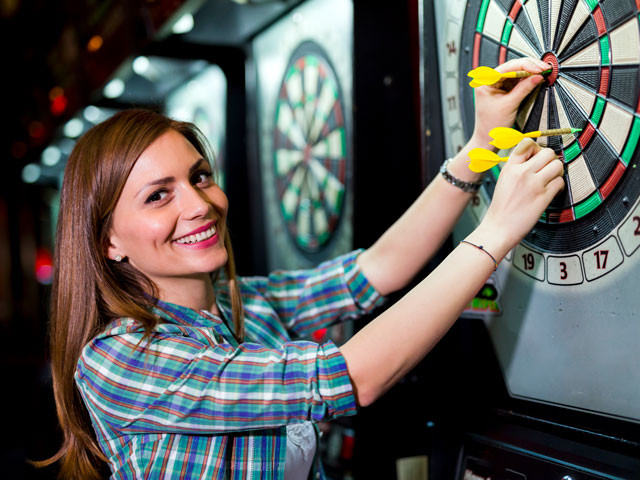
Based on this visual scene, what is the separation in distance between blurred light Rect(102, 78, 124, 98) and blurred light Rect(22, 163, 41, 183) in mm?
3024

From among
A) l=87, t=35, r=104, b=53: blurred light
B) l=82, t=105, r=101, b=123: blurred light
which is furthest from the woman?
l=82, t=105, r=101, b=123: blurred light

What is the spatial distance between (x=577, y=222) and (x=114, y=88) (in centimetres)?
253

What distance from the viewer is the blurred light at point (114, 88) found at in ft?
9.90

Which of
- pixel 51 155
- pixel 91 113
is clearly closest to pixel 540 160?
pixel 91 113

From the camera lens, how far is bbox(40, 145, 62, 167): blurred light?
16.7ft

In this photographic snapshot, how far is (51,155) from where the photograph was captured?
5.36 metres

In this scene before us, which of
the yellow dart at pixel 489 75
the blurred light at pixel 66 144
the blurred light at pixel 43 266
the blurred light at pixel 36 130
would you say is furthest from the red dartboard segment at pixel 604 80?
the blurred light at pixel 43 266

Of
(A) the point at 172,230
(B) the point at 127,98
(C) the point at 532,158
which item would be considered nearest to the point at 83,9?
(B) the point at 127,98

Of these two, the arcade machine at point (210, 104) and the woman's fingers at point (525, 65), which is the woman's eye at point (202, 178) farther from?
the arcade machine at point (210, 104)

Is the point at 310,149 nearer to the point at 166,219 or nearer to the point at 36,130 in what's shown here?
the point at 166,219

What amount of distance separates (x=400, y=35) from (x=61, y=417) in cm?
121

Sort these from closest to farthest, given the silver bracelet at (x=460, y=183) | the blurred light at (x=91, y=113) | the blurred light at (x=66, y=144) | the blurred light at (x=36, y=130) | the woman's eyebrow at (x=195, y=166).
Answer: the silver bracelet at (x=460, y=183) < the woman's eyebrow at (x=195, y=166) < the blurred light at (x=91, y=113) < the blurred light at (x=66, y=144) < the blurred light at (x=36, y=130)

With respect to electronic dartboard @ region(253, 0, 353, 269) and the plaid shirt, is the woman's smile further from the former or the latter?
electronic dartboard @ region(253, 0, 353, 269)

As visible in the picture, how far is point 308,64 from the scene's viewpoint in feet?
7.05
